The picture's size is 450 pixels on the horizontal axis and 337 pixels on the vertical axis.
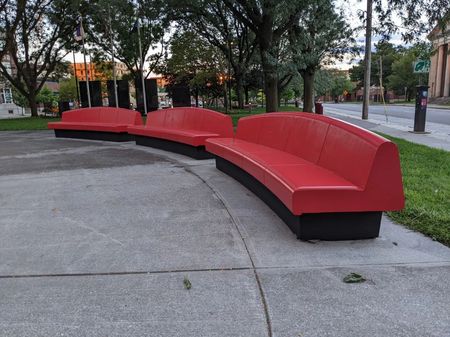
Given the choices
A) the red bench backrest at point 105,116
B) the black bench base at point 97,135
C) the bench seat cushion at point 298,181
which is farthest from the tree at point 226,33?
the bench seat cushion at point 298,181

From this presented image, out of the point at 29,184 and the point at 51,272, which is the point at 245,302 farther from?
the point at 29,184

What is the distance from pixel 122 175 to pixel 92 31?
1069 inches

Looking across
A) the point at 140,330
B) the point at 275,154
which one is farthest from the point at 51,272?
the point at 275,154

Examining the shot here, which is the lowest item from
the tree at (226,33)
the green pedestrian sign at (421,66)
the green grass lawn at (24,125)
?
the green grass lawn at (24,125)

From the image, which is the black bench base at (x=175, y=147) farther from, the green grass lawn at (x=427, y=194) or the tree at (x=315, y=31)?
the tree at (x=315, y=31)

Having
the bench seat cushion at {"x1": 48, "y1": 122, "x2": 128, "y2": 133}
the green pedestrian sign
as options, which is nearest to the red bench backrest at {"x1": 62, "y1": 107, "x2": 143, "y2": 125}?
the bench seat cushion at {"x1": 48, "y1": 122, "x2": 128, "y2": 133}

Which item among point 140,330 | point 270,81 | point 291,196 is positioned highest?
point 270,81

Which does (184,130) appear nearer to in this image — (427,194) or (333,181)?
(427,194)

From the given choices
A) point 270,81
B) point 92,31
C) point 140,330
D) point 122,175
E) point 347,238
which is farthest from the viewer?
point 92,31

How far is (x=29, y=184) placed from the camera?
21.9ft

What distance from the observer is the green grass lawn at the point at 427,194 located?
14.1 ft

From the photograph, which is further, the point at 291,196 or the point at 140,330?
the point at 291,196

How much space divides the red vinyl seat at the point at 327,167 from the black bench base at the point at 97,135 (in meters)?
7.24

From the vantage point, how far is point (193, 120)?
974cm
